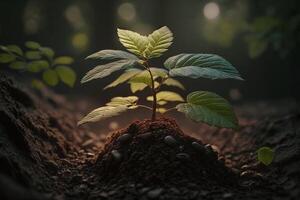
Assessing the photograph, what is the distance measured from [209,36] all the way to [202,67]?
761 centimetres

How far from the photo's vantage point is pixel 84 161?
7.39ft

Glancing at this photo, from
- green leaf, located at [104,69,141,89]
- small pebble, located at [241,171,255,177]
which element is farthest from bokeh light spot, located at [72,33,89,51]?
small pebble, located at [241,171,255,177]

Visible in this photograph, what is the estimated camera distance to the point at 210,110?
1.93 metres

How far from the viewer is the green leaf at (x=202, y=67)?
1.86 metres

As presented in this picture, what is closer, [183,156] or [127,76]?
[183,156]

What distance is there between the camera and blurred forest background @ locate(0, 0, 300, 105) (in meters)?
4.02

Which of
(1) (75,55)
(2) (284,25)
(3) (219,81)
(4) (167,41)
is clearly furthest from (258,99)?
(4) (167,41)

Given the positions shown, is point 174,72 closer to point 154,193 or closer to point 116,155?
point 116,155

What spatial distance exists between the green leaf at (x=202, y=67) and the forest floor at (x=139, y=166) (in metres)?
0.33

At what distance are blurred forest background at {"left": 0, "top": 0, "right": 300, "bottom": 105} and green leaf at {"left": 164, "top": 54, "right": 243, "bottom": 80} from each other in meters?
1.74

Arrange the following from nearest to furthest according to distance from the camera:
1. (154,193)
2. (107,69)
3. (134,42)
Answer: (154,193) < (107,69) < (134,42)

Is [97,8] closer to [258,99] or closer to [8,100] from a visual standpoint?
[258,99]

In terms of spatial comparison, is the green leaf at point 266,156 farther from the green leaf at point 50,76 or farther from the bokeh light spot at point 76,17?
the bokeh light spot at point 76,17

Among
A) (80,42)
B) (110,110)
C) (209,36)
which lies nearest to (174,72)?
(110,110)
